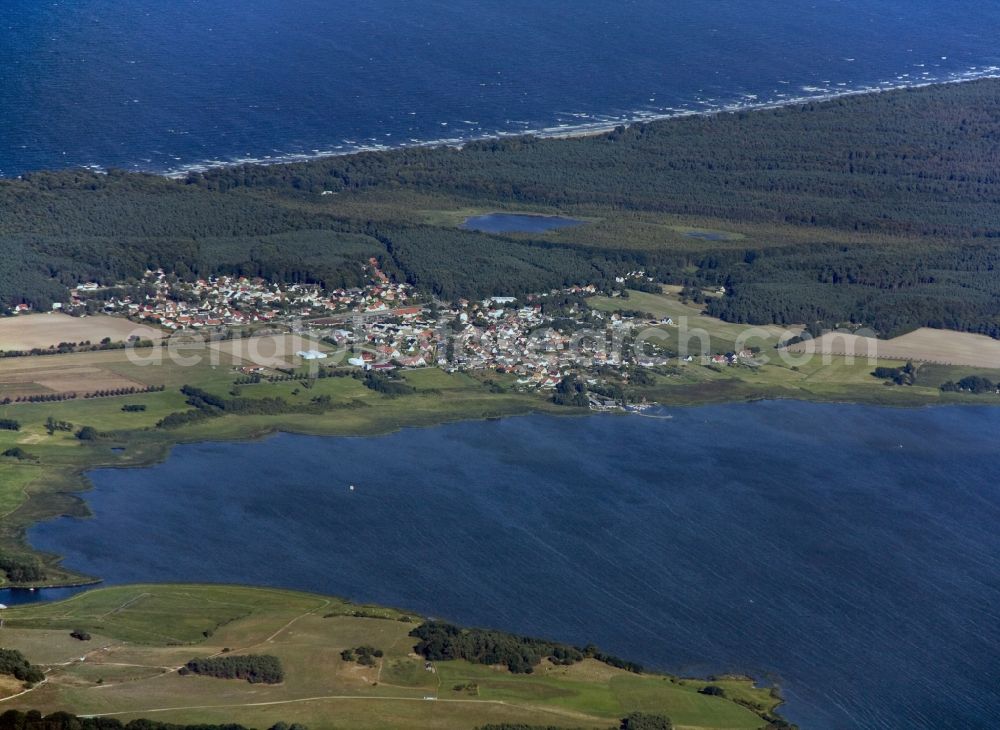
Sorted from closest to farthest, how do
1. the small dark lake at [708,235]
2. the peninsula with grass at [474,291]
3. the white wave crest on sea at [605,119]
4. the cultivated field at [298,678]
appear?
the cultivated field at [298,678] → the peninsula with grass at [474,291] → the small dark lake at [708,235] → the white wave crest on sea at [605,119]

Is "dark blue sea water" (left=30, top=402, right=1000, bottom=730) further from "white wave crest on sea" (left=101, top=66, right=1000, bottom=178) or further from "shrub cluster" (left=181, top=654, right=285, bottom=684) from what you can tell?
"white wave crest on sea" (left=101, top=66, right=1000, bottom=178)

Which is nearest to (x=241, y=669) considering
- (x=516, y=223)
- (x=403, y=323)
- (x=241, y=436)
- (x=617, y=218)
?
(x=241, y=436)

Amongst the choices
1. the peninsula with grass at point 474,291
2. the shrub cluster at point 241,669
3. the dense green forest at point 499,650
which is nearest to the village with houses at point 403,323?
the peninsula with grass at point 474,291

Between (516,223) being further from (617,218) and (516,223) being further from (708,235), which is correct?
(708,235)

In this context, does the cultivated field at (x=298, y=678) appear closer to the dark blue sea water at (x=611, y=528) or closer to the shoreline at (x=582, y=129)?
the dark blue sea water at (x=611, y=528)

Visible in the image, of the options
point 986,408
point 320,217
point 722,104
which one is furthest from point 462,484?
point 722,104

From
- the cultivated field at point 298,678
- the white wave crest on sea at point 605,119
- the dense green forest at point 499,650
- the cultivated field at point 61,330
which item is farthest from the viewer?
the white wave crest on sea at point 605,119

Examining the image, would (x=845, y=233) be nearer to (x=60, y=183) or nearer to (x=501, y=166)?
(x=501, y=166)

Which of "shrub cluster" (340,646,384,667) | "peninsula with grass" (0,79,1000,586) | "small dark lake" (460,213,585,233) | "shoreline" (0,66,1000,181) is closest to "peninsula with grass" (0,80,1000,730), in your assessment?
"shrub cluster" (340,646,384,667)
